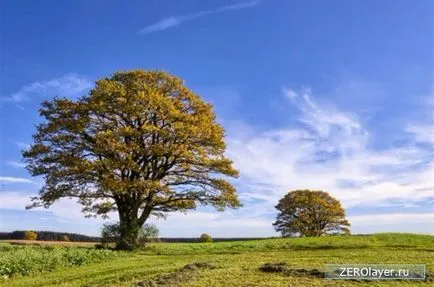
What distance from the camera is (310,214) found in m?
59.6

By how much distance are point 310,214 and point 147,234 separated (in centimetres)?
3182

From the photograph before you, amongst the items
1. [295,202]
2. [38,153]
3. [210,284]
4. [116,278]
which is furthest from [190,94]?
[295,202]

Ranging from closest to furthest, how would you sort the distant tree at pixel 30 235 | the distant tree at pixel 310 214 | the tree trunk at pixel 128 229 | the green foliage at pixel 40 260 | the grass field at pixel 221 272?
the grass field at pixel 221 272 < the green foliage at pixel 40 260 < the tree trunk at pixel 128 229 < the distant tree at pixel 310 214 < the distant tree at pixel 30 235

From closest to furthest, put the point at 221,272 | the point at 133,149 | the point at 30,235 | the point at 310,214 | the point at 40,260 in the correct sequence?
the point at 221,272
the point at 40,260
the point at 133,149
the point at 310,214
the point at 30,235

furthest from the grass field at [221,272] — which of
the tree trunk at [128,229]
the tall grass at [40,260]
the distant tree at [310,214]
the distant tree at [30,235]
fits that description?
the distant tree at [30,235]

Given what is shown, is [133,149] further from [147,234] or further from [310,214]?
[310,214]

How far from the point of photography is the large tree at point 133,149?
32.0 metres

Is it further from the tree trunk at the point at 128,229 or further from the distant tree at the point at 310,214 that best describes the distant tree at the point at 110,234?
the distant tree at the point at 310,214

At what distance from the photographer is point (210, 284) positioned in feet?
42.6

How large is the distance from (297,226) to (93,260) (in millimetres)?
38973

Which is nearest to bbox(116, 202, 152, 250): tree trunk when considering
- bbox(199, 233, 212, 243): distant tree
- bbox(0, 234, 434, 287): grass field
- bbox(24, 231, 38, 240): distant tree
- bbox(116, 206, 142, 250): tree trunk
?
bbox(116, 206, 142, 250): tree trunk

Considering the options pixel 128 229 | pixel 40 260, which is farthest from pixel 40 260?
pixel 128 229

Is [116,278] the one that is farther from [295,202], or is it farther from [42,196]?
[295,202]

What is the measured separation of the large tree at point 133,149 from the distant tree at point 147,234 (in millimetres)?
466
